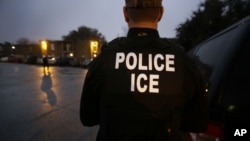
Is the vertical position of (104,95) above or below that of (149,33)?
below

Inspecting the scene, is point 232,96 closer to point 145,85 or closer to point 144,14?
point 145,85

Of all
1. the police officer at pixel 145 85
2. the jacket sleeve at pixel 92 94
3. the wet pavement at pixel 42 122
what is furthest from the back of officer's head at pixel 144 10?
the wet pavement at pixel 42 122

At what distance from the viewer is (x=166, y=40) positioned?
6.24 feet

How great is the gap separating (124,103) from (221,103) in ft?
2.25

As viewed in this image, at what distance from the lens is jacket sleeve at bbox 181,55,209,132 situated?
182 centimetres

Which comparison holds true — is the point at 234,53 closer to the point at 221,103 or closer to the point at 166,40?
the point at 221,103

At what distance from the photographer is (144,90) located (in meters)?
1.78

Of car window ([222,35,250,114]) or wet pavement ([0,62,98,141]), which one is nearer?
car window ([222,35,250,114])

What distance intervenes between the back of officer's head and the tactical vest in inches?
5.4

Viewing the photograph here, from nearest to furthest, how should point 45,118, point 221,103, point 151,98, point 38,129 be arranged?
point 151,98
point 221,103
point 38,129
point 45,118

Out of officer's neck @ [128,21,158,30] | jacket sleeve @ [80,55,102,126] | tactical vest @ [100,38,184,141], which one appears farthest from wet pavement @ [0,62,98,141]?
officer's neck @ [128,21,158,30]

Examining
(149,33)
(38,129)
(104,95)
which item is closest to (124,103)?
(104,95)

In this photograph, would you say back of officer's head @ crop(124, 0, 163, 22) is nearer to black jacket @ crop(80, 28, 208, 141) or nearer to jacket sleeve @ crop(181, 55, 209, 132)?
black jacket @ crop(80, 28, 208, 141)

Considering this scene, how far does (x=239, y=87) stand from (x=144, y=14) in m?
0.81
